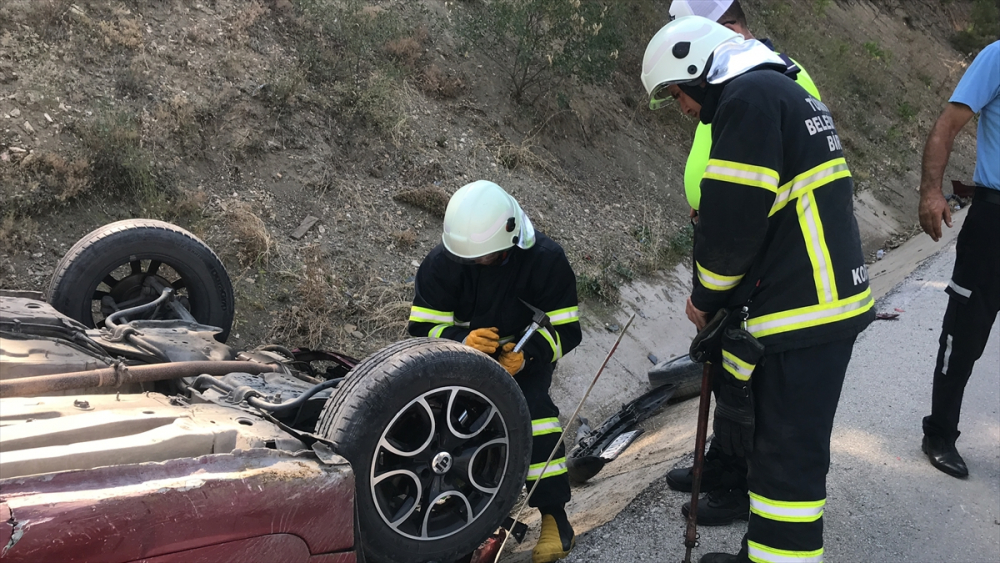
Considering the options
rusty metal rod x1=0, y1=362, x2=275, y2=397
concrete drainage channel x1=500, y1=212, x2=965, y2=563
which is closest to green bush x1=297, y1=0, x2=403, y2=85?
concrete drainage channel x1=500, y1=212, x2=965, y2=563

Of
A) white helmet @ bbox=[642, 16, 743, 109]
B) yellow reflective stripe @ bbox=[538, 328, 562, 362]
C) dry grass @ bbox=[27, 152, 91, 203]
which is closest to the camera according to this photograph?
white helmet @ bbox=[642, 16, 743, 109]

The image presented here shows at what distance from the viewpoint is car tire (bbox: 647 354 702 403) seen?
242 inches

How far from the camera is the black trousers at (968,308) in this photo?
350cm

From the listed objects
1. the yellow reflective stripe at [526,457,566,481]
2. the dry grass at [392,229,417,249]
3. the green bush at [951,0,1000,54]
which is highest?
the green bush at [951,0,1000,54]

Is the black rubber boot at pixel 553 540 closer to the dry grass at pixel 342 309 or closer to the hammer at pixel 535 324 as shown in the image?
the hammer at pixel 535 324

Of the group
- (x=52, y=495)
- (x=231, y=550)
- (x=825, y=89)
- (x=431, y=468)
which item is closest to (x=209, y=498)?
(x=231, y=550)

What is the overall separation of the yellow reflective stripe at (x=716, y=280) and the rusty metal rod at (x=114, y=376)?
6.51 feet

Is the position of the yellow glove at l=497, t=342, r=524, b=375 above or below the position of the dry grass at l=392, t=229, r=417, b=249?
A: above

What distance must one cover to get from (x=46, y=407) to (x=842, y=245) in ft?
8.72

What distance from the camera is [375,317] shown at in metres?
6.16

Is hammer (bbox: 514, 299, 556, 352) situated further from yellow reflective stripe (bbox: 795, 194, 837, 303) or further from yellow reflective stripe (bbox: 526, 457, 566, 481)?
yellow reflective stripe (bbox: 795, 194, 837, 303)

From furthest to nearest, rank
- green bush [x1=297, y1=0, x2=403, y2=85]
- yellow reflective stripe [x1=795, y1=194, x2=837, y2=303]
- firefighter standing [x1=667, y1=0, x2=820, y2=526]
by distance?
green bush [x1=297, y1=0, x2=403, y2=85] < firefighter standing [x1=667, y1=0, x2=820, y2=526] < yellow reflective stripe [x1=795, y1=194, x2=837, y2=303]

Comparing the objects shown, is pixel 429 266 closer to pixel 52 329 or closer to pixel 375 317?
pixel 52 329

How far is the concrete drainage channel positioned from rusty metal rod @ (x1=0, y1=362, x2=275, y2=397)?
1.51 m
